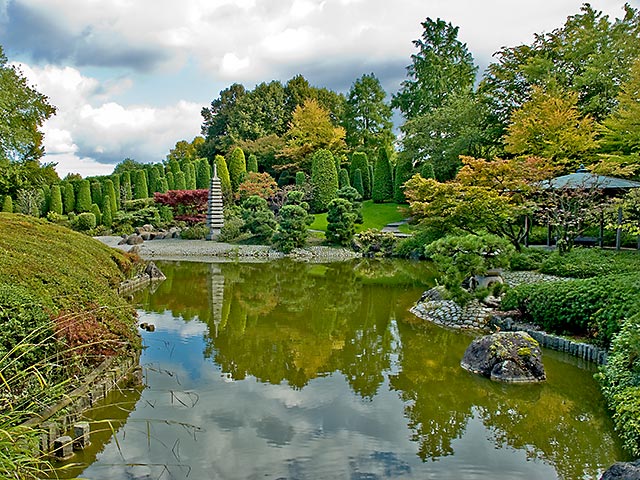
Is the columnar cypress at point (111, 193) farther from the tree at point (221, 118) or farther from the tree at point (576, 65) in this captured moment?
the tree at point (576, 65)

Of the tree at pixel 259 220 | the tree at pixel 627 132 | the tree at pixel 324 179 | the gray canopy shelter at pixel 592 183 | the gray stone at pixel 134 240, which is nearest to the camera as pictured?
the gray canopy shelter at pixel 592 183

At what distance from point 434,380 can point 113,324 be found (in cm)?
376

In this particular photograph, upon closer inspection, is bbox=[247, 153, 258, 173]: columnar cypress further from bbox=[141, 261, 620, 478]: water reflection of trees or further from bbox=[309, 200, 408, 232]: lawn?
bbox=[141, 261, 620, 478]: water reflection of trees

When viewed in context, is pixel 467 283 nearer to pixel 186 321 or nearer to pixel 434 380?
pixel 434 380

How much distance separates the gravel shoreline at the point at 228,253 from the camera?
1817 centimetres

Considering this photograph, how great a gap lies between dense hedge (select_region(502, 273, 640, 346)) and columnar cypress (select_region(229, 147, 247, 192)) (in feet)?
72.9

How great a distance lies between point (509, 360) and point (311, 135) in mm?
25262

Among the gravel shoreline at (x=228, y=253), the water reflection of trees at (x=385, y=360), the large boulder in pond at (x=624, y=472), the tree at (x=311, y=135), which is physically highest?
the tree at (x=311, y=135)

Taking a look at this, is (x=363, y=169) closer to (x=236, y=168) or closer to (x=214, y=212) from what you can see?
(x=236, y=168)

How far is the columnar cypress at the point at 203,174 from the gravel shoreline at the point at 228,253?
9.55 meters

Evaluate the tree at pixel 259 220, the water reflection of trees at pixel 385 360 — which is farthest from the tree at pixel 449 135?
the water reflection of trees at pixel 385 360

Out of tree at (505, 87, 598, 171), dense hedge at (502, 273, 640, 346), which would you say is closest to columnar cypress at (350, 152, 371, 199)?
tree at (505, 87, 598, 171)

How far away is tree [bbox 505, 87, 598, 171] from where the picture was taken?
Result: 15891 millimetres

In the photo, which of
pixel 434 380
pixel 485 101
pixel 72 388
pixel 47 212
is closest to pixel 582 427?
pixel 434 380
